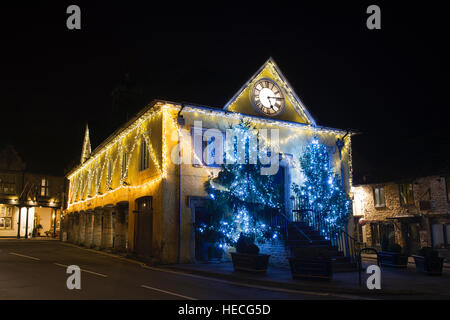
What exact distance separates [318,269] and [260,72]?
1117 cm

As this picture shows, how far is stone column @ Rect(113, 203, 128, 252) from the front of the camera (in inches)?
863

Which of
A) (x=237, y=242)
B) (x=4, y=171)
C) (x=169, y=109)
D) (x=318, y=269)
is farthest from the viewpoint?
(x=4, y=171)

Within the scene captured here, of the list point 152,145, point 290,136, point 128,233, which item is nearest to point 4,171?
point 128,233

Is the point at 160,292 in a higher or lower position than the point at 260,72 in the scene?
lower

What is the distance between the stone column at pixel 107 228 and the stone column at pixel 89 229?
3.24 meters

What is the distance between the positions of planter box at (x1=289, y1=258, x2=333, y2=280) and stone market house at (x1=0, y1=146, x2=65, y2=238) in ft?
132

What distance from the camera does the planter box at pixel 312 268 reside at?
11.2 meters

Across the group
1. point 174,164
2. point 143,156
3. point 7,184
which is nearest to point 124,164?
point 143,156

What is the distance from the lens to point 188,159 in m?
17.2

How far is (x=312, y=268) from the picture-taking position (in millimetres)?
11383

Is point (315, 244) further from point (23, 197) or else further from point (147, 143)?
point (23, 197)

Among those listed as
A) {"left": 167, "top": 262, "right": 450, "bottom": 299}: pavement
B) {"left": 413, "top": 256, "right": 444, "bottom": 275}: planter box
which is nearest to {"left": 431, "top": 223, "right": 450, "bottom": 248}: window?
{"left": 167, "top": 262, "right": 450, "bottom": 299}: pavement

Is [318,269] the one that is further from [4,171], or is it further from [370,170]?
[4,171]

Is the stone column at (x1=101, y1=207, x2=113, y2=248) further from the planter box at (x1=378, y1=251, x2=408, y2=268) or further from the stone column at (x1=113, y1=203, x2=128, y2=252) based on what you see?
the planter box at (x1=378, y1=251, x2=408, y2=268)
